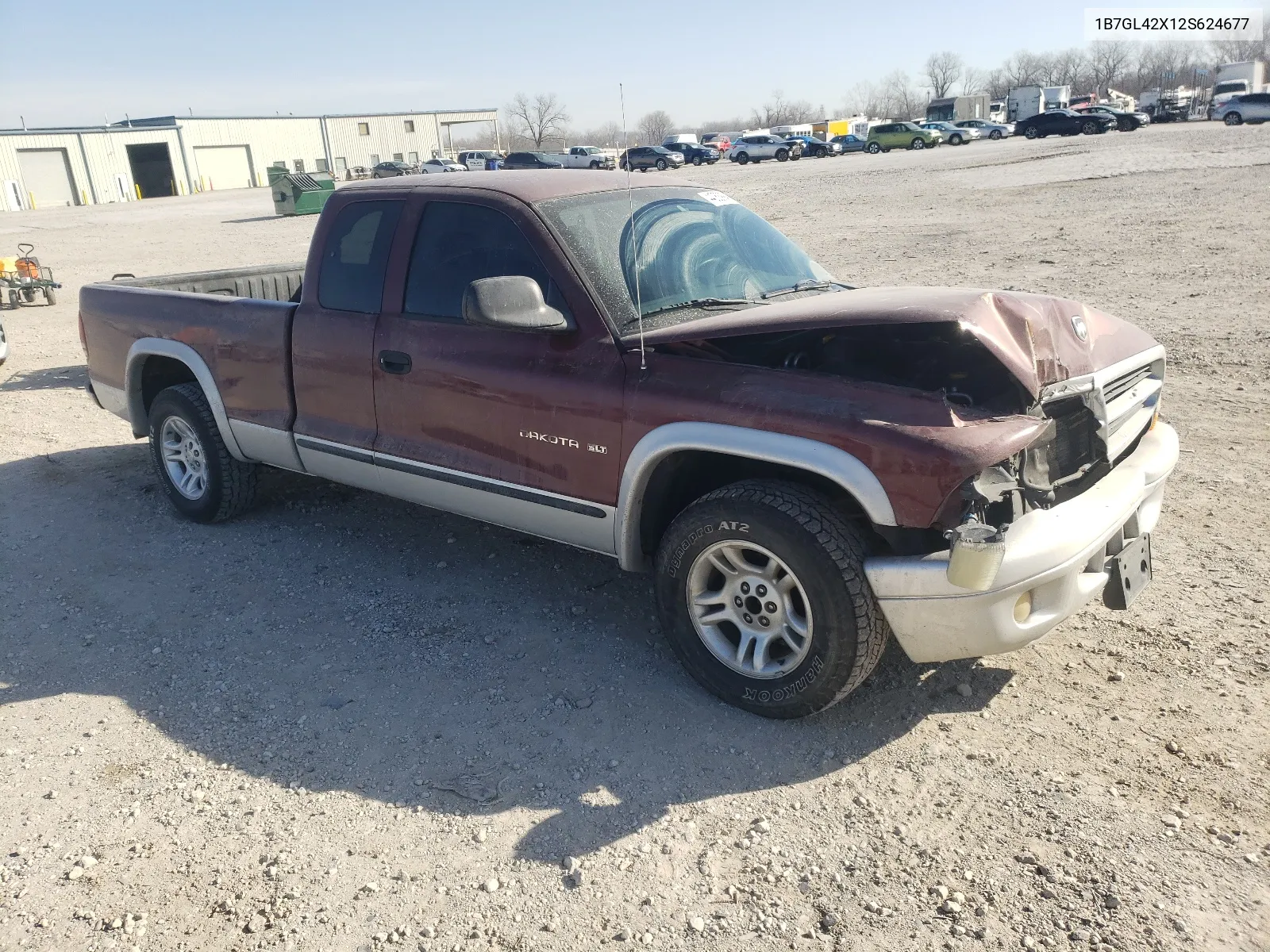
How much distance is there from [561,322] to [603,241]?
496mm

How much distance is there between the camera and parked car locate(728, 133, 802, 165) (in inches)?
1978

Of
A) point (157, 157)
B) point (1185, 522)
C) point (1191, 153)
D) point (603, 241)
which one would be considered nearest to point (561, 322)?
point (603, 241)

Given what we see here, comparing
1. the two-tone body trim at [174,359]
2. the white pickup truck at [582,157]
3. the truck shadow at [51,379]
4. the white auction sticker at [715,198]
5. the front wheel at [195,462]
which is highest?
the white pickup truck at [582,157]

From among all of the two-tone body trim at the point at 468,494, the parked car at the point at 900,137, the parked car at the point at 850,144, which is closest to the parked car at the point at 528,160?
the parked car at the point at 900,137

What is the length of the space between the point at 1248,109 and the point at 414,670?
55.1m

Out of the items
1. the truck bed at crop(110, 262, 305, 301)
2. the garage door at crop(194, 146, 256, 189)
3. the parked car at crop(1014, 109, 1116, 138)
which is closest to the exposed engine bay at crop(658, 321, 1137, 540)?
the truck bed at crop(110, 262, 305, 301)

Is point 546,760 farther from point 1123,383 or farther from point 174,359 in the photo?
point 174,359

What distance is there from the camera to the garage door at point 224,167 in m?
68.2

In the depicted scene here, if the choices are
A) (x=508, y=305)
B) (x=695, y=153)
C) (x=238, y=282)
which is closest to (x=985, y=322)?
(x=508, y=305)

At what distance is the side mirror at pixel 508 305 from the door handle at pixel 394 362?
72 centimetres

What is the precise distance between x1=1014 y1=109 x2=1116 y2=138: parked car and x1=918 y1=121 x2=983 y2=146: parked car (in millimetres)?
5178

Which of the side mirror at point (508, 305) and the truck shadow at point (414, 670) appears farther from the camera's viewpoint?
the side mirror at point (508, 305)

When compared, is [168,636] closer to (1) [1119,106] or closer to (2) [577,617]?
(2) [577,617]

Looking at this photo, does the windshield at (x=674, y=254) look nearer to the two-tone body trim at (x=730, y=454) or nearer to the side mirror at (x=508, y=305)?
the side mirror at (x=508, y=305)
